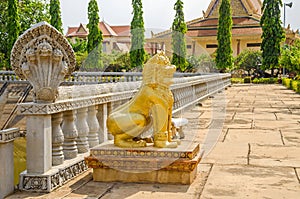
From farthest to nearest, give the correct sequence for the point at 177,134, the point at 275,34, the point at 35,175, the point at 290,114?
the point at 275,34 → the point at 290,114 → the point at 177,134 → the point at 35,175

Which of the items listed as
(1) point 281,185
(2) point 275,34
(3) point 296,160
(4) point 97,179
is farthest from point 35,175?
(2) point 275,34

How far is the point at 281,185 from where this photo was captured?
4203 millimetres

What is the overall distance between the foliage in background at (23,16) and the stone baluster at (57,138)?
2683cm

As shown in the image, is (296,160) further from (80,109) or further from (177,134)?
(80,109)

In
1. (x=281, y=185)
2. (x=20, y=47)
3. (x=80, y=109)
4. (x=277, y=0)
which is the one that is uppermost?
(x=277, y=0)

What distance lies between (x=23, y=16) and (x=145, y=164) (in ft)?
96.2

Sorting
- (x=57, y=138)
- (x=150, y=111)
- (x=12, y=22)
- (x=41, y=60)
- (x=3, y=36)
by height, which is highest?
(x=12, y=22)

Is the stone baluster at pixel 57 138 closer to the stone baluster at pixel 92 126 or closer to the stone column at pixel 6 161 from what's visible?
the stone column at pixel 6 161

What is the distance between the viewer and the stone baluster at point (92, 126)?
5.05 m

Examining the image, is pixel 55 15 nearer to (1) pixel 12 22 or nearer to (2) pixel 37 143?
(1) pixel 12 22

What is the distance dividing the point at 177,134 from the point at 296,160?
1.59 metres

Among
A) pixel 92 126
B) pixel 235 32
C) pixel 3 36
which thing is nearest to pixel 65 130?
pixel 92 126

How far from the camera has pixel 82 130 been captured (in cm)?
479

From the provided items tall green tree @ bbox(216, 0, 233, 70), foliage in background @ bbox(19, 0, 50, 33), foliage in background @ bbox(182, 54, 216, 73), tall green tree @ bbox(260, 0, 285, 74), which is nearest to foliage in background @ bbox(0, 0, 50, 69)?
foliage in background @ bbox(19, 0, 50, 33)
